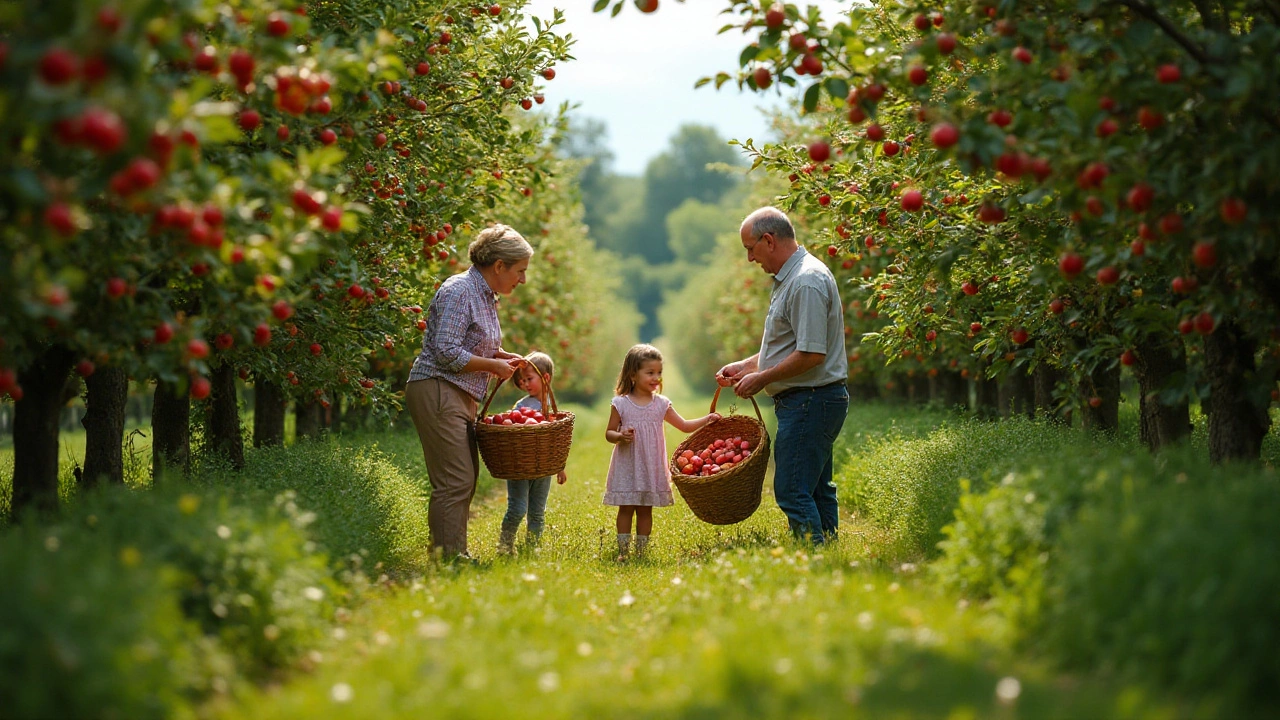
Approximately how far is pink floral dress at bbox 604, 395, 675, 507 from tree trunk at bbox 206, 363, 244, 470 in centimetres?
364

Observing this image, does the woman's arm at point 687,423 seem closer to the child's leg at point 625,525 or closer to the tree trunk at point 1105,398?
the child's leg at point 625,525

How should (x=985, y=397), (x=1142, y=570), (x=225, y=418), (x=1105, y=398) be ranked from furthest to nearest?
(x=985, y=397)
(x=1105, y=398)
(x=225, y=418)
(x=1142, y=570)

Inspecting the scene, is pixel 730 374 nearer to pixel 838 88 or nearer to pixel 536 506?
pixel 536 506

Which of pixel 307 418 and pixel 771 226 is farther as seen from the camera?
pixel 307 418

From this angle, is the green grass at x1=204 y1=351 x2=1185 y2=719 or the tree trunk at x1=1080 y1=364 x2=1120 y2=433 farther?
the tree trunk at x1=1080 y1=364 x2=1120 y2=433

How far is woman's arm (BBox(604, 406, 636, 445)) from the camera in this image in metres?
A: 7.99

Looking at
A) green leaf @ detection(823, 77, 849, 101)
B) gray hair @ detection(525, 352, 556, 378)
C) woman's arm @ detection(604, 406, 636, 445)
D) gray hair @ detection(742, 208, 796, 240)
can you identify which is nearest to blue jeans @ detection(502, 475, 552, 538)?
woman's arm @ detection(604, 406, 636, 445)

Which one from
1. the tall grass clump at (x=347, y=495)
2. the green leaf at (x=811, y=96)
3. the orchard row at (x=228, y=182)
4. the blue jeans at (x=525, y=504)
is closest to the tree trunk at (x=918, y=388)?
the orchard row at (x=228, y=182)

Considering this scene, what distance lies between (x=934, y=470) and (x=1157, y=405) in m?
1.77

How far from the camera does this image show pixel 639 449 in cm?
807

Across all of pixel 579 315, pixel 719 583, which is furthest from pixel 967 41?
pixel 579 315

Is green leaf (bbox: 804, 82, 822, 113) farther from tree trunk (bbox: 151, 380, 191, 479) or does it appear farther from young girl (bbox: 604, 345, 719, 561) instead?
tree trunk (bbox: 151, 380, 191, 479)

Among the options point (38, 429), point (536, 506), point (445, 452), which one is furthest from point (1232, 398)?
point (38, 429)

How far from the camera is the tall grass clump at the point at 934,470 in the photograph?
680cm
